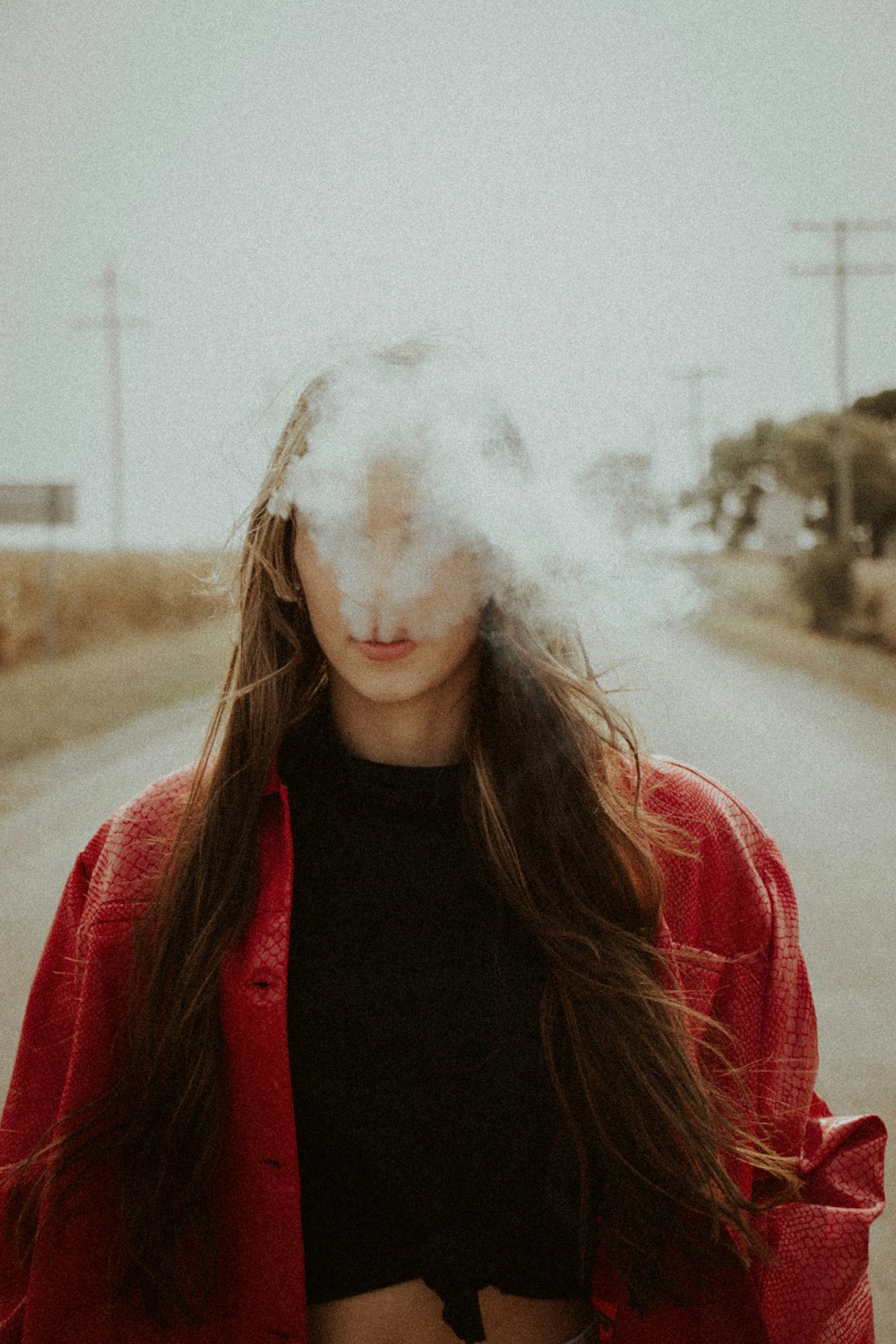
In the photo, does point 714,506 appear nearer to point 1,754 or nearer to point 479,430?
point 1,754

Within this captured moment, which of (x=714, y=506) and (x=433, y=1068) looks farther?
(x=714, y=506)

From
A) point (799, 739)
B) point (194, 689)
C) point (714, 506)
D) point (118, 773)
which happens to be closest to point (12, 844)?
point (118, 773)

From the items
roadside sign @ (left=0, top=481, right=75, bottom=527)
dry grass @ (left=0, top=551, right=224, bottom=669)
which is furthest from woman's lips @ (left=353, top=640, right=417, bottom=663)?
dry grass @ (left=0, top=551, right=224, bottom=669)

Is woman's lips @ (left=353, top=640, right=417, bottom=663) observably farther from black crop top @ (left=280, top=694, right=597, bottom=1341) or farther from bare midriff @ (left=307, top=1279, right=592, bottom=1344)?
bare midriff @ (left=307, top=1279, right=592, bottom=1344)

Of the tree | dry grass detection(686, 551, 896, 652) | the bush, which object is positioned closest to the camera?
dry grass detection(686, 551, 896, 652)

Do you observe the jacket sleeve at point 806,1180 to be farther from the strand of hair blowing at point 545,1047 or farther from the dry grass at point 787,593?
→ the dry grass at point 787,593

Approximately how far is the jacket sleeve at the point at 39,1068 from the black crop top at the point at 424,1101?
0.31 m

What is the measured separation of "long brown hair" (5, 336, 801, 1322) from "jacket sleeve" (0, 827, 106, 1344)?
35mm

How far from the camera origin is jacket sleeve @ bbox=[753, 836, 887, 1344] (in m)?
1.45

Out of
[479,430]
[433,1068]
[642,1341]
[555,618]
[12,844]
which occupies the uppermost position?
[479,430]

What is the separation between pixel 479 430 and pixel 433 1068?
839mm

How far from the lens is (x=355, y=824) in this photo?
1558 millimetres

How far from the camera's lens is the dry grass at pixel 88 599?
18.9m

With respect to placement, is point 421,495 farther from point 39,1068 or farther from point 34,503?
point 34,503
